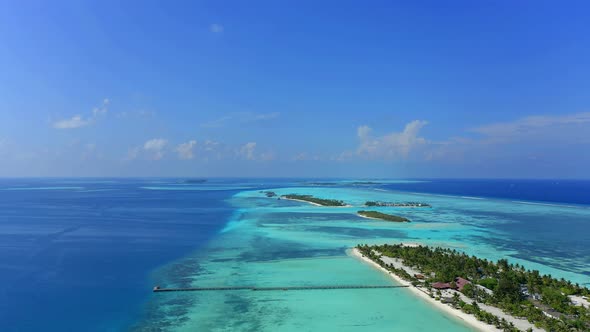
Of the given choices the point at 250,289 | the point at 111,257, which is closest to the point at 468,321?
the point at 250,289

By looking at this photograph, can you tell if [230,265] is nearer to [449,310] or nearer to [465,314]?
[449,310]

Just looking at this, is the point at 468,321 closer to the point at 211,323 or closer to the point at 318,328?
the point at 318,328

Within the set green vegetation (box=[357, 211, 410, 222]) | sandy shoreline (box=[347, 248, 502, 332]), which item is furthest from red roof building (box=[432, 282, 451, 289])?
green vegetation (box=[357, 211, 410, 222])

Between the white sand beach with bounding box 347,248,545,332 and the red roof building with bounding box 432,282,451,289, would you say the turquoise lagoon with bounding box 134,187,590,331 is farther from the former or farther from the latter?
the red roof building with bounding box 432,282,451,289

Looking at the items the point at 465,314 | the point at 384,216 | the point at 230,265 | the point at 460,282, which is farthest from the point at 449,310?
the point at 384,216

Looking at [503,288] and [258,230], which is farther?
[258,230]

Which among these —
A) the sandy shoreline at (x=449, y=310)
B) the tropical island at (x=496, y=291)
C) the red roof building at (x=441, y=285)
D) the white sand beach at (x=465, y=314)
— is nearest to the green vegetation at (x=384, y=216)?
the tropical island at (x=496, y=291)
